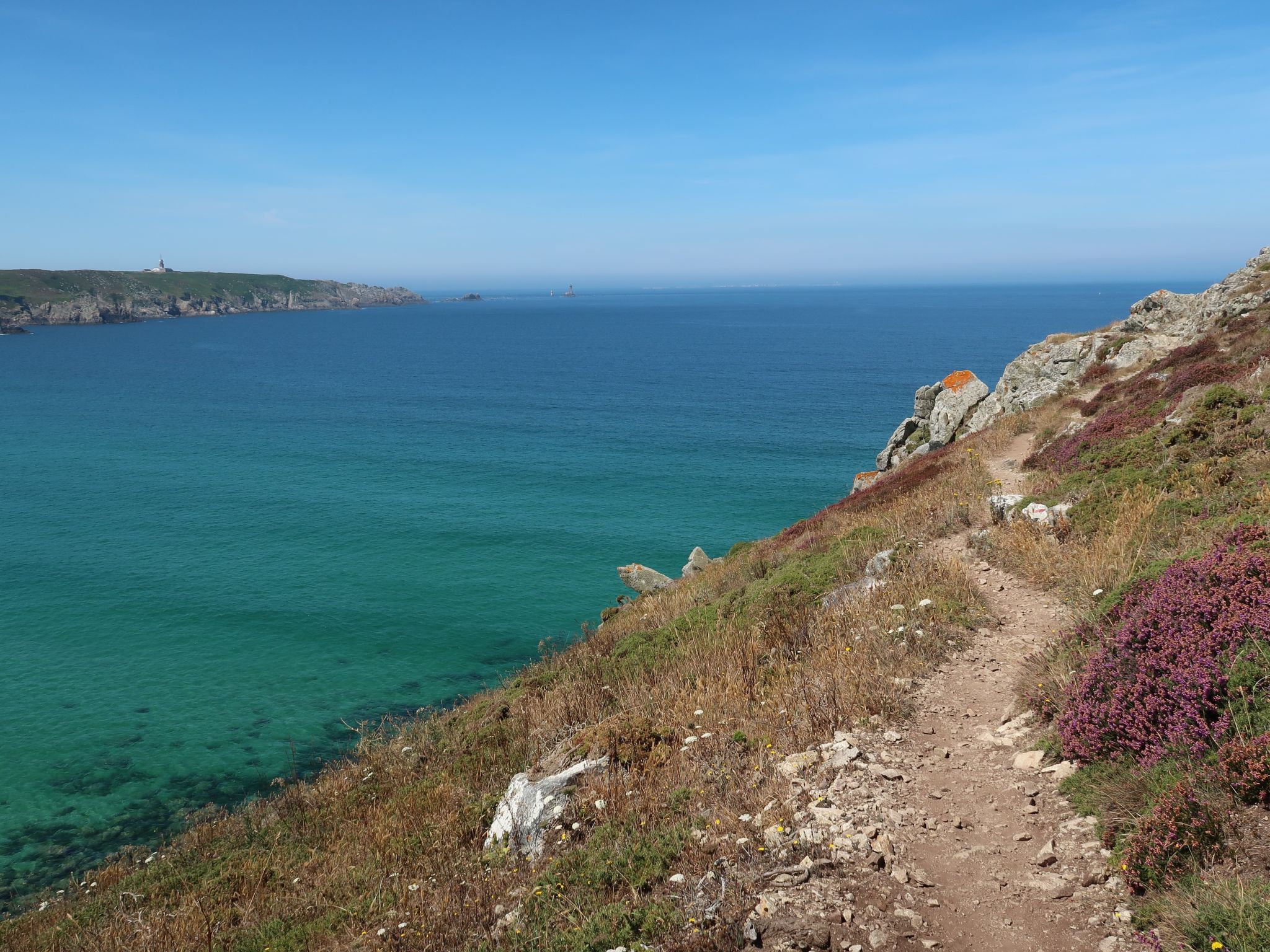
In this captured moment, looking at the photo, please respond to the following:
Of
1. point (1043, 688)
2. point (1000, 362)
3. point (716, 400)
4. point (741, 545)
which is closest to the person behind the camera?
point (1043, 688)

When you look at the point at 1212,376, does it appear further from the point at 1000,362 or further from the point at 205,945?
the point at 1000,362

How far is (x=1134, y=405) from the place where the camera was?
68.2 feet

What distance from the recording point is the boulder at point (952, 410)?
120 feet

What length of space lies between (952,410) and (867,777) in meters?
33.4

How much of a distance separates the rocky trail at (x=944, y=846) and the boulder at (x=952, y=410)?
30081 millimetres

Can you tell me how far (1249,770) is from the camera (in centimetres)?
534

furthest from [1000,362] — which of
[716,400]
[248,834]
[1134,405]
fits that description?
[248,834]

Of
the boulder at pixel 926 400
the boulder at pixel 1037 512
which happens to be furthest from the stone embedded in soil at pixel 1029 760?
the boulder at pixel 926 400

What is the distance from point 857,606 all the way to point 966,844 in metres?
5.98

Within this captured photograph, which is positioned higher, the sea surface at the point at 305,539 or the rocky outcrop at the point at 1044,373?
the rocky outcrop at the point at 1044,373

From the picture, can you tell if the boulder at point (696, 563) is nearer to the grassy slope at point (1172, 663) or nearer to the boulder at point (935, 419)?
the boulder at point (935, 419)

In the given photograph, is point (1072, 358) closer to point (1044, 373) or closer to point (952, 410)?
point (1044, 373)

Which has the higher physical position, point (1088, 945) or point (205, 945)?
point (1088, 945)

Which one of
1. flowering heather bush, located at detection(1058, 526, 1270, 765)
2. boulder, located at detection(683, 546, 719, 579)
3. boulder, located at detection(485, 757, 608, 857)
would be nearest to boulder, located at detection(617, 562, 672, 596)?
boulder, located at detection(683, 546, 719, 579)
